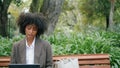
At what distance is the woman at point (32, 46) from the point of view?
4.83 meters

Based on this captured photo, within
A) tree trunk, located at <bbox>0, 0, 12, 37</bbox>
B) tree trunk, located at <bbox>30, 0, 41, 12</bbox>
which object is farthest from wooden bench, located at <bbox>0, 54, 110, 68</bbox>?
tree trunk, located at <bbox>0, 0, 12, 37</bbox>

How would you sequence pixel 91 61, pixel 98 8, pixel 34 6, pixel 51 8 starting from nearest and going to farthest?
pixel 91 61, pixel 51 8, pixel 34 6, pixel 98 8

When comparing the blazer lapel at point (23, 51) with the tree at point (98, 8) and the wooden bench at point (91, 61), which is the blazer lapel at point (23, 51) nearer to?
the wooden bench at point (91, 61)

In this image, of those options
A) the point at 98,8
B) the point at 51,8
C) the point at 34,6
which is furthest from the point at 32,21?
the point at 98,8

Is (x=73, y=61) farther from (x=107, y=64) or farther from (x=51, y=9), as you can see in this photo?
(x=51, y=9)

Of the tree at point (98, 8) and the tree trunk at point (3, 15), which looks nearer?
the tree trunk at point (3, 15)

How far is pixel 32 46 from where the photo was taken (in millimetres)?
4953

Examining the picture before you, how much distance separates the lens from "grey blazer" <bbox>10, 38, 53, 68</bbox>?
16.1 feet

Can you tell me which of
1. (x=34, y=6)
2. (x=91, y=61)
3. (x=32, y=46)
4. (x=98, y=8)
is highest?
(x=98, y=8)

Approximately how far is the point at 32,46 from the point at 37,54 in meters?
0.13

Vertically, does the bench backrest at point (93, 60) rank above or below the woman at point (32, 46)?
below

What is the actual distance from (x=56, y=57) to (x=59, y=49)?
1.30m

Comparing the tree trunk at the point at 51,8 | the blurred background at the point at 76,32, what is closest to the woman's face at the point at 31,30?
the blurred background at the point at 76,32

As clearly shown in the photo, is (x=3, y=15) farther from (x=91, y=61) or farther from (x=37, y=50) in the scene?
(x=37, y=50)
